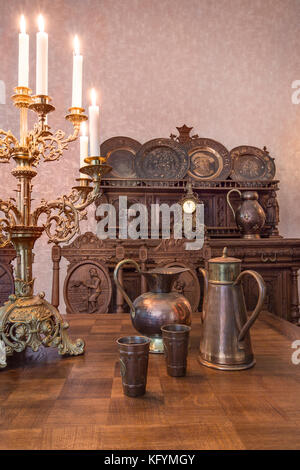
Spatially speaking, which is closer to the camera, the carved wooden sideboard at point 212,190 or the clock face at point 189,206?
the carved wooden sideboard at point 212,190

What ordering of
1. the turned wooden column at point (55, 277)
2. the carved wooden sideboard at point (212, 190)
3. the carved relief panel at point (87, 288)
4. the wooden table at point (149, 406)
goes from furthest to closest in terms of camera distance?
the carved wooden sideboard at point (212, 190)
the turned wooden column at point (55, 277)
the carved relief panel at point (87, 288)
the wooden table at point (149, 406)

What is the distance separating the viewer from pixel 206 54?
3.67 m

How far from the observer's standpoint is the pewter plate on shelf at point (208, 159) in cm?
330

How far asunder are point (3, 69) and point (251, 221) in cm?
281

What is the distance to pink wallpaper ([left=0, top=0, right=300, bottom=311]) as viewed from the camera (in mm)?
3484

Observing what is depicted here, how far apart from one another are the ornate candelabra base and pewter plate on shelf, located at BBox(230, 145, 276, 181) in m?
2.74

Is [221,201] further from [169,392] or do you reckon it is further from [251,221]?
[169,392]

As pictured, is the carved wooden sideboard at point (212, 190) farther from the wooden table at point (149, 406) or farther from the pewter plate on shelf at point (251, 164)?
the wooden table at point (149, 406)

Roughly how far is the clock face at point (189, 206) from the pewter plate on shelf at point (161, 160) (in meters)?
0.25

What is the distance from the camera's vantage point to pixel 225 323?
812 millimetres

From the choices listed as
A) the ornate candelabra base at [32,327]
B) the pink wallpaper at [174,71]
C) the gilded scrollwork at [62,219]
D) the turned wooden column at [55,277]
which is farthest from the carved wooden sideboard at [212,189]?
the ornate candelabra base at [32,327]

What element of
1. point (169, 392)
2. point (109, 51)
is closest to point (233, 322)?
point (169, 392)
